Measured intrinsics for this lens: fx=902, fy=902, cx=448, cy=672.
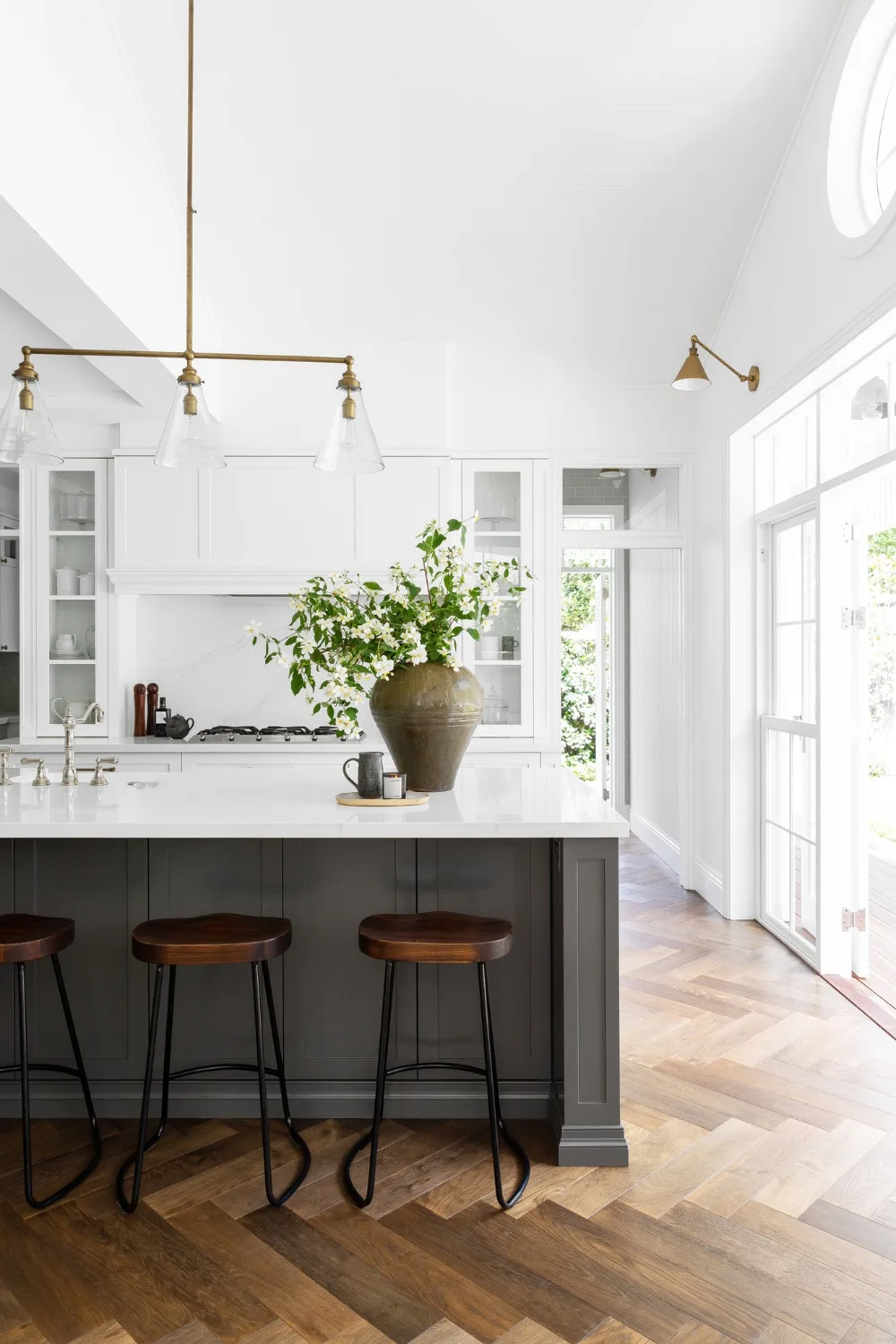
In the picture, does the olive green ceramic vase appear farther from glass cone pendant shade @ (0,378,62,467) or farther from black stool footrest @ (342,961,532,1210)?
glass cone pendant shade @ (0,378,62,467)

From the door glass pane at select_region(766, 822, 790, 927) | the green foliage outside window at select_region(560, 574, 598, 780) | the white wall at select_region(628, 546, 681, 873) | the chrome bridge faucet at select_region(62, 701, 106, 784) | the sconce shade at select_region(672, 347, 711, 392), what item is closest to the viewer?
the chrome bridge faucet at select_region(62, 701, 106, 784)

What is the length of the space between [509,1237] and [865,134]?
3.74 metres

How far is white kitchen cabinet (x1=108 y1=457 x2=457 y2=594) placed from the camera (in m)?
4.72

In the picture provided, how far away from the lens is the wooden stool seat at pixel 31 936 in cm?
211

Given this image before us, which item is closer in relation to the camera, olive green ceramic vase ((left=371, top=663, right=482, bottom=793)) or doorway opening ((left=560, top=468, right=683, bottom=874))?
olive green ceramic vase ((left=371, top=663, right=482, bottom=793))

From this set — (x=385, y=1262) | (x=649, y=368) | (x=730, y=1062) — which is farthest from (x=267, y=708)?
(x=385, y=1262)

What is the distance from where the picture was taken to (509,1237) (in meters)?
2.00

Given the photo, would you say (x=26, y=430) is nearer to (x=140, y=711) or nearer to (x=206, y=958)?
(x=206, y=958)

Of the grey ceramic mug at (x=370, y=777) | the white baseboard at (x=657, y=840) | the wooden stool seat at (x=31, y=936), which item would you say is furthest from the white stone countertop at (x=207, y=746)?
the wooden stool seat at (x=31, y=936)

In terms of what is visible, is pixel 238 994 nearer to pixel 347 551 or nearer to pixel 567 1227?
pixel 567 1227

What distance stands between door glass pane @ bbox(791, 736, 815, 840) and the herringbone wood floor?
125 cm

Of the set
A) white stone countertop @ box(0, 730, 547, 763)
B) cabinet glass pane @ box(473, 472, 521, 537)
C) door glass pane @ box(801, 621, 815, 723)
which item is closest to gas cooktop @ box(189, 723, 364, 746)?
white stone countertop @ box(0, 730, 547, 763)

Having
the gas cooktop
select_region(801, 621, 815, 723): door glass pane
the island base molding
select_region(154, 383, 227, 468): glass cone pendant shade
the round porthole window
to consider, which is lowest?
the island base molding

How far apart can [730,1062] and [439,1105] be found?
3.27ft
